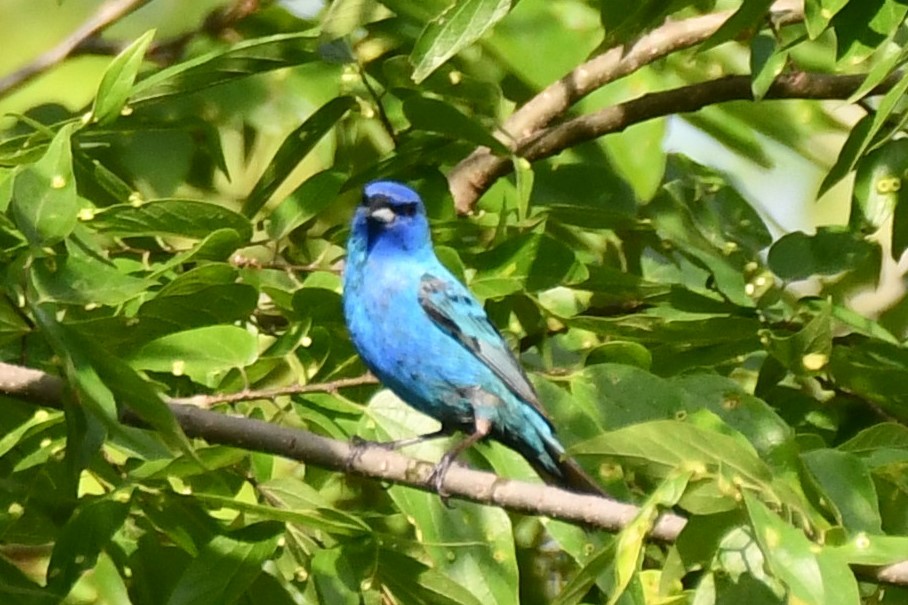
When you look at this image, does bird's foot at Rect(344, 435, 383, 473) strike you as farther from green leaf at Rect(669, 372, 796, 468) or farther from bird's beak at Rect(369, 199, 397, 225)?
bird's beak at Rect(369, 199, 397, 225)

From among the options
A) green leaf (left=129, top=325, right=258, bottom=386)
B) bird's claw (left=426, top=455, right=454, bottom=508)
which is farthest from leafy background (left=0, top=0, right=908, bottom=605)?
bird's claw (left=426, top=455, right=454, bottom=508)

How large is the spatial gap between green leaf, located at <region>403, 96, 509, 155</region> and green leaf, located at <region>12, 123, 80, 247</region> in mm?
937

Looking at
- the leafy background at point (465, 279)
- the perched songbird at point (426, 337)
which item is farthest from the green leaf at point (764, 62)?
the perched songbird at point (426, 337)

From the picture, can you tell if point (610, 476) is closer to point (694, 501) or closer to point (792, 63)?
point (694, 501)

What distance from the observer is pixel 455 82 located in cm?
303

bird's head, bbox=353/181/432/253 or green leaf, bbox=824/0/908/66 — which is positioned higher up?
green leaf, bbox=824/0/908/66

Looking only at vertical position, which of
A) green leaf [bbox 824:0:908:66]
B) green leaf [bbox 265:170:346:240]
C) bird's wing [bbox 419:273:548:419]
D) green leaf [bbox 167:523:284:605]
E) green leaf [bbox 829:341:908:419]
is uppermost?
green leaf [bbox 824:0:908:66]

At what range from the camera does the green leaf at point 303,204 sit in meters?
2.84

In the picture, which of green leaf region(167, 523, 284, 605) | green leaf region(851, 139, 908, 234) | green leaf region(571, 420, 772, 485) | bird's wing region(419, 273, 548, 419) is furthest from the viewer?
bird's wing region(419, 273, 548, 419)

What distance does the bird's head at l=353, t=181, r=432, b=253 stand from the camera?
312cm

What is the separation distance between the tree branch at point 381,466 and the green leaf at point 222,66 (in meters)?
0.68

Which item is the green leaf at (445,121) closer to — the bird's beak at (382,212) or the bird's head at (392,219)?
the bird's head at (392,219)

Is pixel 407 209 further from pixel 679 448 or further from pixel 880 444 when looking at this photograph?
pixel 679 448

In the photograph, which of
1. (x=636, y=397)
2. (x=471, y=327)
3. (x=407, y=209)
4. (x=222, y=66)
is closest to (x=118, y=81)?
(x=222, y=66)
